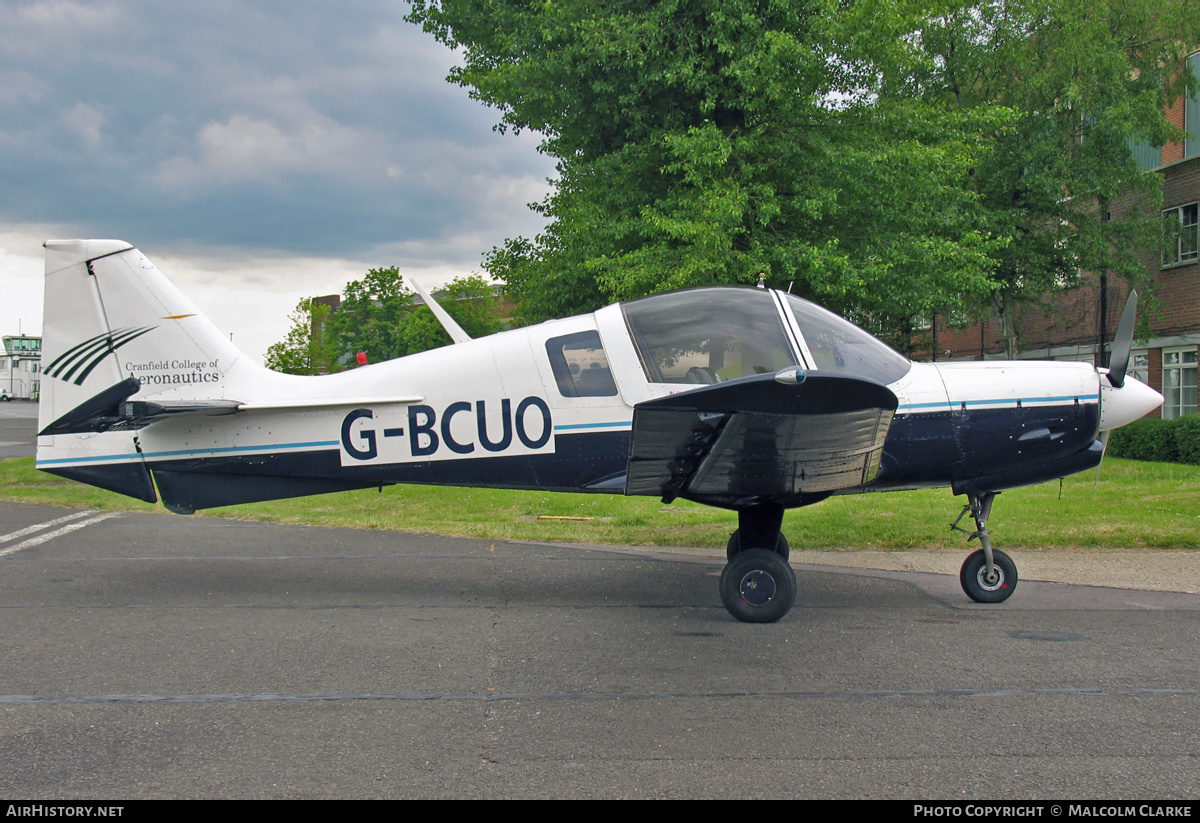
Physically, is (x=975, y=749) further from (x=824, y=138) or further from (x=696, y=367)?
(x=824, y=138)

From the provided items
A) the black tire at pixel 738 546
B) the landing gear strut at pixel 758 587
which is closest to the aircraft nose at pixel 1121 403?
the black tire at pixel 738 546

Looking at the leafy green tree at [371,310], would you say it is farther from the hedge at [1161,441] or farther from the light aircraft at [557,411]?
the light aircraft at [557,411]

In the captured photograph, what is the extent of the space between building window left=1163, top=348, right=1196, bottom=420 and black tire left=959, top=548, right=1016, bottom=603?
62.4ft

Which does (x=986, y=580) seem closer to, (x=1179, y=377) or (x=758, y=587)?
(x=758, y=587)

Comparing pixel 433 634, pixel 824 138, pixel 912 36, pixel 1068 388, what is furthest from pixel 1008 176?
pixel 433 634

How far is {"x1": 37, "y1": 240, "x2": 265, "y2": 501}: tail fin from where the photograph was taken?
647 cm

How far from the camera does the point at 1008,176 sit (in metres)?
20.7

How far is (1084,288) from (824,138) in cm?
1447

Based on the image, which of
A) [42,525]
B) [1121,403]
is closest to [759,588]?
[1121,403]

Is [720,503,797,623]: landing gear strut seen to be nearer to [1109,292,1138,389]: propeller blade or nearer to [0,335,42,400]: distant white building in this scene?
[1109,292,1138,389]: propeller blade

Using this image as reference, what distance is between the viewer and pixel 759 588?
5500 mm

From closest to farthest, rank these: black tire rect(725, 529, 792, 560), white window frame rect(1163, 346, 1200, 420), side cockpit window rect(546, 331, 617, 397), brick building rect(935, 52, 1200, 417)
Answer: side cockpit window rect(546, 331, 617, 397) → black tire rect(725, 529, 792, 560) → brick building rect(935, 52, 1200, 417) → white window frame rect(1163, 346, 1200, 420)

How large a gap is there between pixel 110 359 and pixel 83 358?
194 mm

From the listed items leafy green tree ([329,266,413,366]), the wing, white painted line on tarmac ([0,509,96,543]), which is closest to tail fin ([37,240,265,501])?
white painted line on tarmac ([0,509,96,543])
